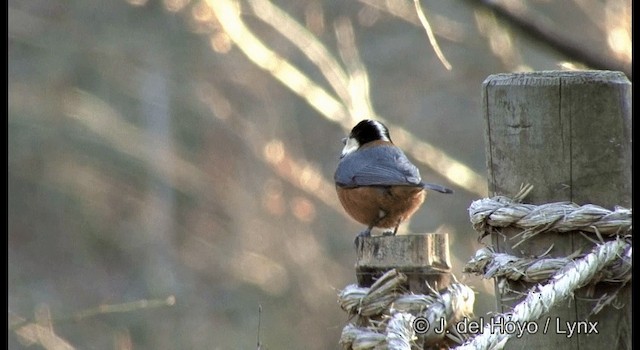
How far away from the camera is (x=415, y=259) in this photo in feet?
7.69

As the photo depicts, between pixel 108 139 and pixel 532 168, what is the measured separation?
9.10 metres

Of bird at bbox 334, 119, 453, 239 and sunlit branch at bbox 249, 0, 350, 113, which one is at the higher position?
sunlit branch at bbox 249, 0, 350, 113

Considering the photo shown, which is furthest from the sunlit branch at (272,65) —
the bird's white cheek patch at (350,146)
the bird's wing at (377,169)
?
the bird's wing at (377,169)

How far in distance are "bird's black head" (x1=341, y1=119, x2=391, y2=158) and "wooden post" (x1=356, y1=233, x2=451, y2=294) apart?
287 cm

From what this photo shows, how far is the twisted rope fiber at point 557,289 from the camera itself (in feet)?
6.29

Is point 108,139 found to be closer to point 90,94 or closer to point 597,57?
point 90,94

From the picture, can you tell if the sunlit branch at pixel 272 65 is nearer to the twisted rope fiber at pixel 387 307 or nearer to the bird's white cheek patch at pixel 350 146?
the bird's white cheek patch at pixel 350 146

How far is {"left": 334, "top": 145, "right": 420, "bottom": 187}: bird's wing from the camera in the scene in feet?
16.1

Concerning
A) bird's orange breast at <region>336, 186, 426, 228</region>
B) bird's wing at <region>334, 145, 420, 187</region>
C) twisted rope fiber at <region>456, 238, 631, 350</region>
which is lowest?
twisted rope fiber at <region>456, 238, 631, 350</region>

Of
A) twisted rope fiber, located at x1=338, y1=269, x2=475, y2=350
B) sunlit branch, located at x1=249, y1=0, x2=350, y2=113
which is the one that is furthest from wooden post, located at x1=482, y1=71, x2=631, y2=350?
sunlit branch, located at x1=249, y1=0, x2=350, y2=113


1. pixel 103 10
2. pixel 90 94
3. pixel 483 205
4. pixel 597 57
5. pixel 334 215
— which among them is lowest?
pixel 483 205

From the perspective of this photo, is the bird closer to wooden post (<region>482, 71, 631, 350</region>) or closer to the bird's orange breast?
the bird's orange breast

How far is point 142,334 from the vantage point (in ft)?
30.8

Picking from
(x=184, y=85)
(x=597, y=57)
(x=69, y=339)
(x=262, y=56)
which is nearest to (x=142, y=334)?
(x=69, y=339)
